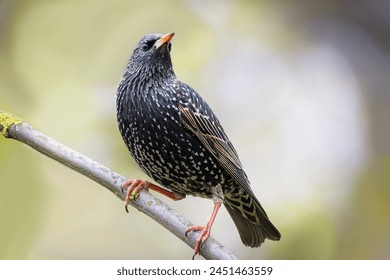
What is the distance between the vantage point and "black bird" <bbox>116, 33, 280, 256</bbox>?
3438 mm

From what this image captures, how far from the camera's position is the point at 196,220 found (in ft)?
11.8

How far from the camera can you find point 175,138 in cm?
344

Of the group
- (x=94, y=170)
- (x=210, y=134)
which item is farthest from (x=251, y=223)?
(x=94, y=170)

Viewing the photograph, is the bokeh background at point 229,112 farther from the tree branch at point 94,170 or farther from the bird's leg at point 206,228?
the tree branch at point 94,170

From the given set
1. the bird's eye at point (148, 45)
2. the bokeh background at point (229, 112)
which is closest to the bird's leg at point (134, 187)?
the bokeh background at point (229, 112)

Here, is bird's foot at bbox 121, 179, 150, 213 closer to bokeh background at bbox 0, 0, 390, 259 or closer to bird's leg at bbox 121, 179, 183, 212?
bird's leg at bbox 121, 179, 183, 212

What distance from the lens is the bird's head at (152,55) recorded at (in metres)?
3.54

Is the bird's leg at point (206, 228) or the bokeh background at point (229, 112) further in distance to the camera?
the bokeh background at point (229, 112)

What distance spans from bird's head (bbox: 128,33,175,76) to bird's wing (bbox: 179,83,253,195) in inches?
6.3

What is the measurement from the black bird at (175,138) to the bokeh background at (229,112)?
0.16 metres

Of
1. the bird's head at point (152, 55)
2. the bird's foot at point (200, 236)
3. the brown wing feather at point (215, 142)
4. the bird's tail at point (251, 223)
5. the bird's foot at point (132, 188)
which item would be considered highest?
the bird's head at point (152, 55)

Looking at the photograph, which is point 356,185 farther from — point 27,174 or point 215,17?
point 27,174

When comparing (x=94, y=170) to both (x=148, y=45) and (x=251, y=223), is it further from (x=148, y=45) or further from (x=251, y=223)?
(x=251, y=223)
